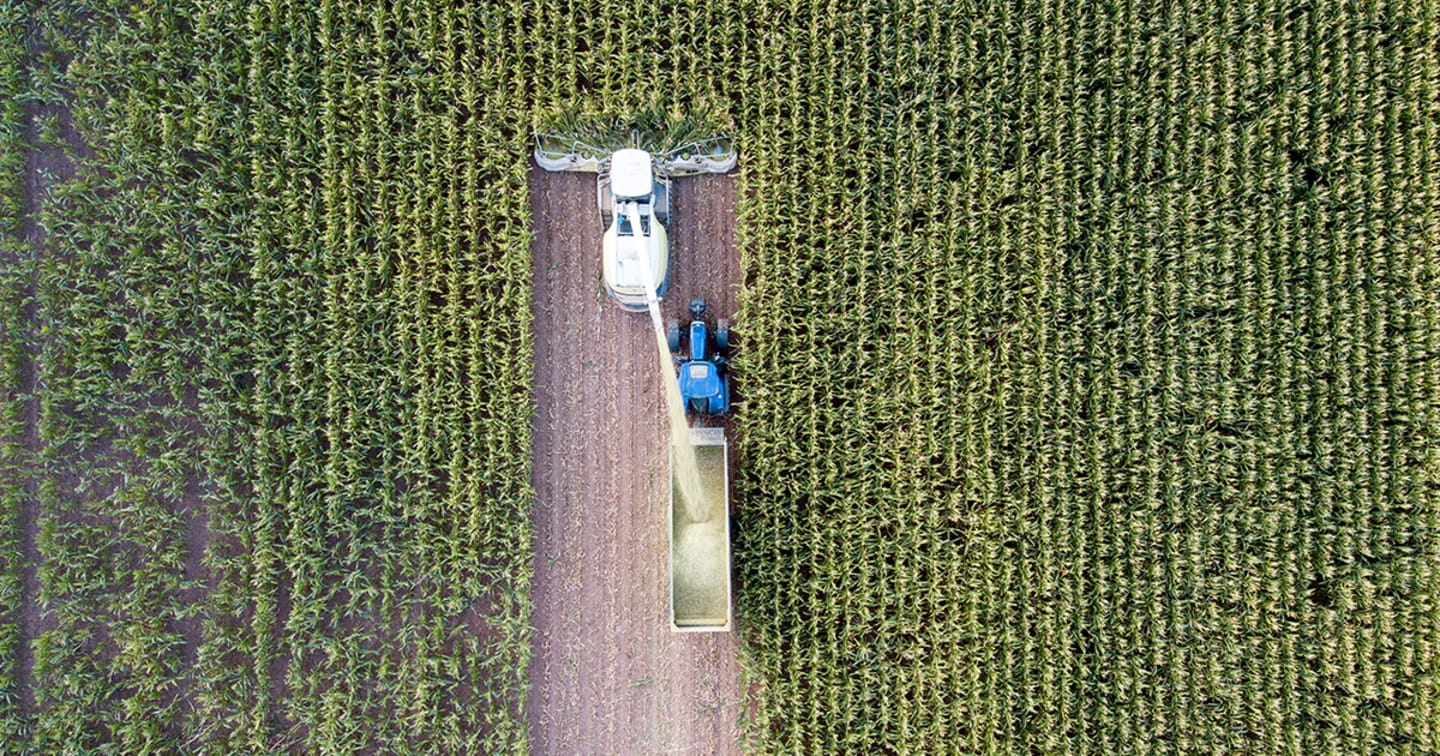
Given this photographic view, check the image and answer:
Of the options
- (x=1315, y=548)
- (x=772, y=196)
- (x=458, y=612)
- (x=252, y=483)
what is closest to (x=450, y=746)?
(x=458, y=612)

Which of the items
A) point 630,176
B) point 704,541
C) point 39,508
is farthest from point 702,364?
point 39,508

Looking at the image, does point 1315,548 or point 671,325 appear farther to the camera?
point 671,325

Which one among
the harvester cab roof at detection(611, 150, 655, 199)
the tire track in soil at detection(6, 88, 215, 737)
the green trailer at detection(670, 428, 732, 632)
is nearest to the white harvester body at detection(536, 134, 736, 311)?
the harvester cab roof at detection(611, 150, 655, 199)

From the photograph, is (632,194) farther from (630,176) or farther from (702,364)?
(702,364)

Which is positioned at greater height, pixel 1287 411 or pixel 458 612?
pixel 1287 411

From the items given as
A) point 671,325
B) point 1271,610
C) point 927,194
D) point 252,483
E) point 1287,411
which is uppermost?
point 927,194

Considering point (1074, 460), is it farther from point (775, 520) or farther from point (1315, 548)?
point (775, 520)

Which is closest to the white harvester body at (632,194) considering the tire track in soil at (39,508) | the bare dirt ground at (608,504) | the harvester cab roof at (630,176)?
the harvester cab roof at (630,176)
